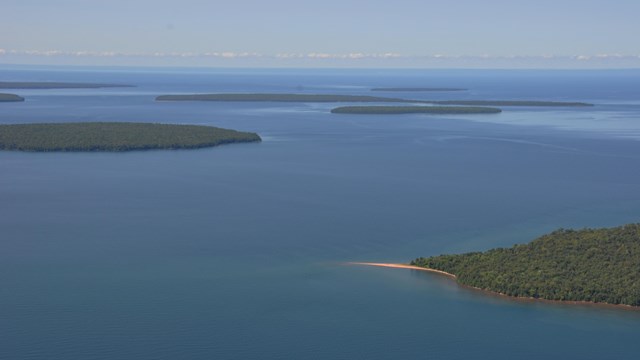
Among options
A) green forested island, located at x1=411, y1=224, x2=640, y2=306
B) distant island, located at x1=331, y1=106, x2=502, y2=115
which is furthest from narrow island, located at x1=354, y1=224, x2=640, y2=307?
distant island, located at x1=331, y1=106, x2=502, y2=115

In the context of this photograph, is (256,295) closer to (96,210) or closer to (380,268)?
(380,268)

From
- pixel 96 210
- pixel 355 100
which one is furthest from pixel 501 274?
pixel 355 100

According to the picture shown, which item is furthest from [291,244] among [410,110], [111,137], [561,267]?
[410,110]

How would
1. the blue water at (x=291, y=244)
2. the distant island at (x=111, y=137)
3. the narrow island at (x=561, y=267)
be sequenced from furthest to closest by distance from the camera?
the distant island at (x=111, y=137) < the narrow island at (x=561, y=267) < the blue water at (x=291, y=244)

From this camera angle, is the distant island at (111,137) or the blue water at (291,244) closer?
the blue water at (291,244)

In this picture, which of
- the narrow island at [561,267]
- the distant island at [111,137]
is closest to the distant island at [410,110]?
the distant island at [111,137]

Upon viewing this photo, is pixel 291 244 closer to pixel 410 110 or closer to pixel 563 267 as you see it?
pixel 563 267

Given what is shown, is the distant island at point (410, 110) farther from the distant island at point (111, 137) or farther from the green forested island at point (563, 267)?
the green forested island at point (563, 267)
